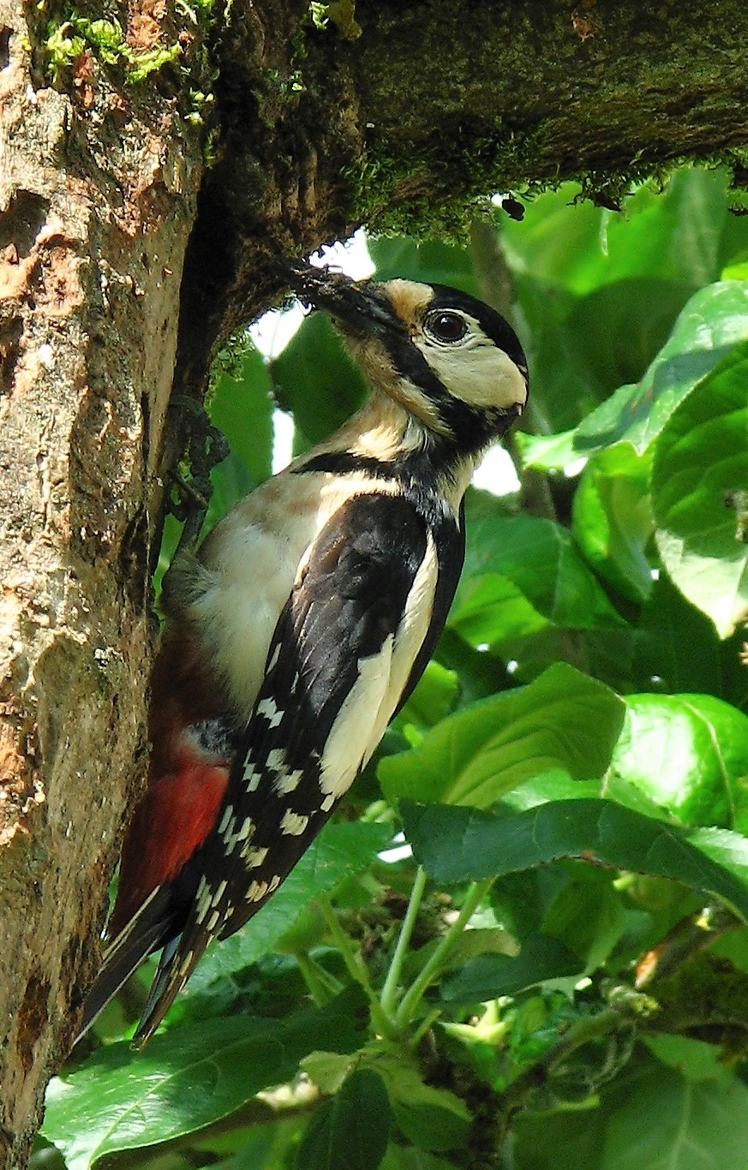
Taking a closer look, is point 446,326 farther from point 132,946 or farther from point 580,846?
point 132,946

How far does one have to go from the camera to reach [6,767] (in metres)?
1.34

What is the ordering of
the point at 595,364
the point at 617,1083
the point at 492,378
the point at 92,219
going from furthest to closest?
the point at 595,364
the point at 492,378
the point at 617,1083
the point at 92,219

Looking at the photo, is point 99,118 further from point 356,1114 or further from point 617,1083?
point 617,1083

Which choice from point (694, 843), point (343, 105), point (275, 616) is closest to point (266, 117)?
point (343, 105)

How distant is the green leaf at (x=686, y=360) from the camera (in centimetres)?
221

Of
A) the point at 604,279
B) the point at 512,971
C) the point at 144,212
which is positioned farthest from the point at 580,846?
the point at 604,279

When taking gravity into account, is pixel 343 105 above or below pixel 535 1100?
above

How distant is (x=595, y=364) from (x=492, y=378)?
50 centimetres

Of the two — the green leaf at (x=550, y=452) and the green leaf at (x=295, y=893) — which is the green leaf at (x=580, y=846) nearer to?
the green leaf at (x=295, y=893)

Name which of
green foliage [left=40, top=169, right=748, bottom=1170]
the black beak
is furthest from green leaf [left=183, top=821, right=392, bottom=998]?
the black beak

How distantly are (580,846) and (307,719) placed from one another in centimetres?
47

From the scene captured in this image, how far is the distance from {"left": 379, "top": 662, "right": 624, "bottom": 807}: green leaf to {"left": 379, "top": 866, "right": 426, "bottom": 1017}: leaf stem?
138 millimetres

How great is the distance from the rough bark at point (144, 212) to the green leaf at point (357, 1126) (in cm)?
62

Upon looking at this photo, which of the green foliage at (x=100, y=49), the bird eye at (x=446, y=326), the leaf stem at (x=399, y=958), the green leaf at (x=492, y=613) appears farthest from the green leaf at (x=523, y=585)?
the green foliage at (x=100, y=49)
